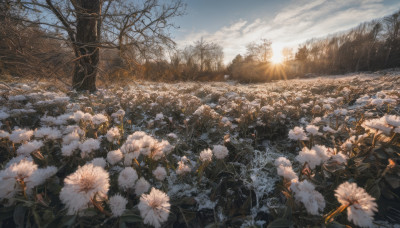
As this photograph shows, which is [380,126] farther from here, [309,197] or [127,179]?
[127,179]

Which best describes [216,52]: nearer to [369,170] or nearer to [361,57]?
[361,57]

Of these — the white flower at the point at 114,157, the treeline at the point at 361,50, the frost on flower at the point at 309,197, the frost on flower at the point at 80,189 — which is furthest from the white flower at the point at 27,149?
the treeline at the point at 361,50

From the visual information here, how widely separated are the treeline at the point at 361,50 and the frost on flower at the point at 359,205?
30800 millimetres

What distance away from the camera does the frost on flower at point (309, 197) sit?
2.65 ft

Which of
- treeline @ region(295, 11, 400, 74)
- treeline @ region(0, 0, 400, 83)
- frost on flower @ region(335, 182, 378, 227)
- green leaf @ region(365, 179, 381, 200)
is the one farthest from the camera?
treeline @ region(295, 11, 400, 74)

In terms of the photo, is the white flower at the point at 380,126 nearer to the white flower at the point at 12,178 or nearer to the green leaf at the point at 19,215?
the white flower at the point at 12,178

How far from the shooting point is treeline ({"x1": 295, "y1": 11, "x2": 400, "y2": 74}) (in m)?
21.3

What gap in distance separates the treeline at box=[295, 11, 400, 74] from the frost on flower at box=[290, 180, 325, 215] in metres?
30.8

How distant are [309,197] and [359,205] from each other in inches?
7.3

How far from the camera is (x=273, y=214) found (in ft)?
3.42

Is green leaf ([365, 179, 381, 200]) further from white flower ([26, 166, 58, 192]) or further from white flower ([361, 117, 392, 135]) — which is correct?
white flower ([26, 166, 58, 192])

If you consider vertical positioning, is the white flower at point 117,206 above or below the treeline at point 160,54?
below

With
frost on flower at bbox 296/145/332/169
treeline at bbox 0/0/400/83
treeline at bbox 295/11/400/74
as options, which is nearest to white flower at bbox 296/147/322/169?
frost on flower at bbox 296/145/332/169

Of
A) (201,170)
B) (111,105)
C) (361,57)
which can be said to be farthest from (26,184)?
(361,57)
